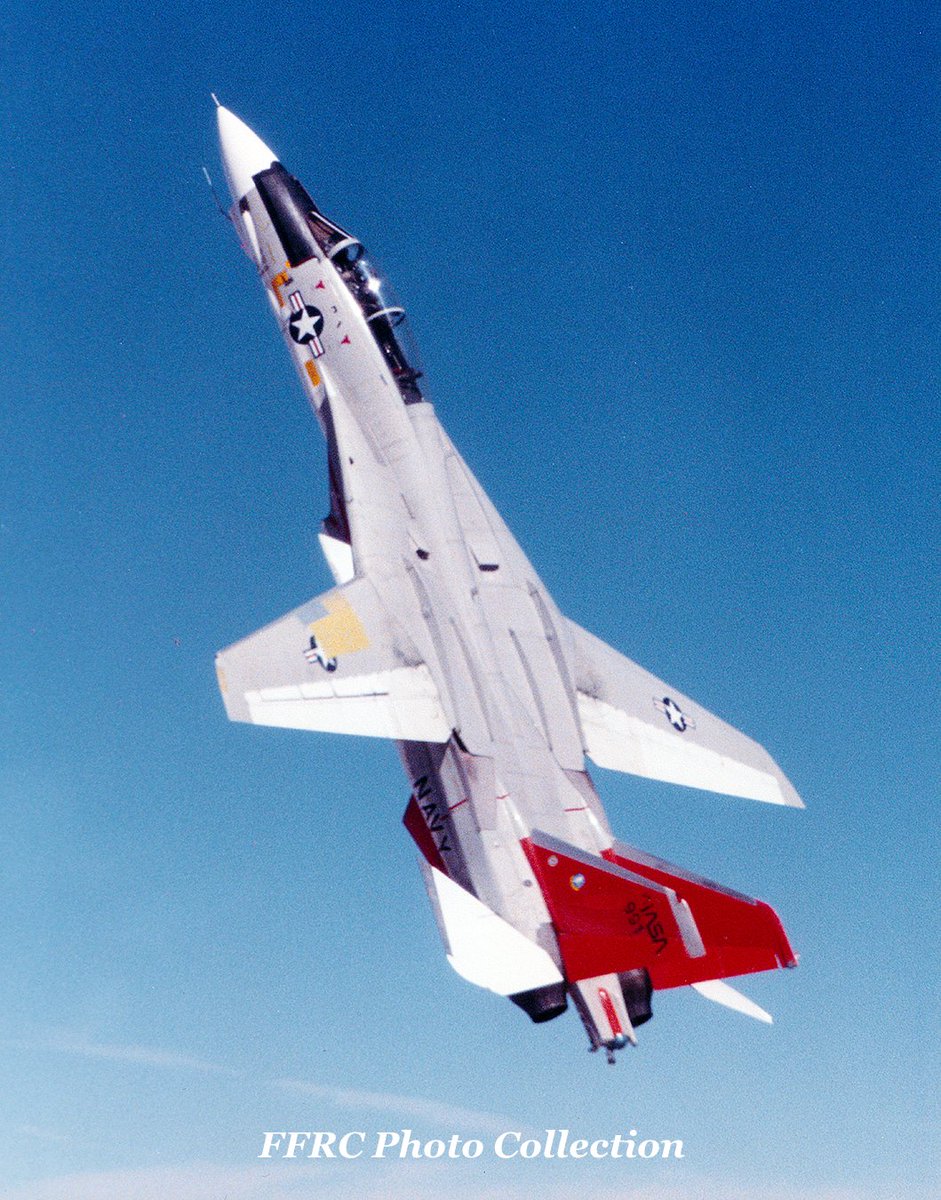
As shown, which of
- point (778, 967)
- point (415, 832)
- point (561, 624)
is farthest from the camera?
point (561, 624)

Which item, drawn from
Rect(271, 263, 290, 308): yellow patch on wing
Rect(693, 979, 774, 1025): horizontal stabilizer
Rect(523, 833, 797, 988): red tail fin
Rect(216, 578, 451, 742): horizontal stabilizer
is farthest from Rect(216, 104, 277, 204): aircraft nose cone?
Rect(693, 979, 774, 1025): horizontal stabilizer

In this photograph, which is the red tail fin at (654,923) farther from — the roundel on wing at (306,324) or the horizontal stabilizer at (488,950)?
the roundel on wing at (306,324)

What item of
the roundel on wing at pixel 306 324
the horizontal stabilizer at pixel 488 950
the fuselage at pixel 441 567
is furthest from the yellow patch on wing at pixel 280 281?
the horizontal stabilizer at pixel 488 950

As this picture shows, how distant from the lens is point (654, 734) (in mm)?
16578

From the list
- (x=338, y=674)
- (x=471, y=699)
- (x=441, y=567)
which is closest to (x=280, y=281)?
(x=441, y=567)

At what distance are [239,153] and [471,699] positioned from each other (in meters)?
10.5

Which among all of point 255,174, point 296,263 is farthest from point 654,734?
point 255,174

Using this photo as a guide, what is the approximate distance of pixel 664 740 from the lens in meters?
16.6

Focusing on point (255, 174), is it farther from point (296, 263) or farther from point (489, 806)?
point (489, 806)

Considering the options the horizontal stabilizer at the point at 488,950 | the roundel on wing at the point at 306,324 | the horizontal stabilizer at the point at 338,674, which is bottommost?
the horizontal stabilizer at the point at 488,950

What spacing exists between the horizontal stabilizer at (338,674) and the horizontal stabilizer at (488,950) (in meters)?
2.35

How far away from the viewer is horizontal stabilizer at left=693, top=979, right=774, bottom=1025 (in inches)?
523

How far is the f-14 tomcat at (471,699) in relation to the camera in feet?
40.6

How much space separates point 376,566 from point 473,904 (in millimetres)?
4919
